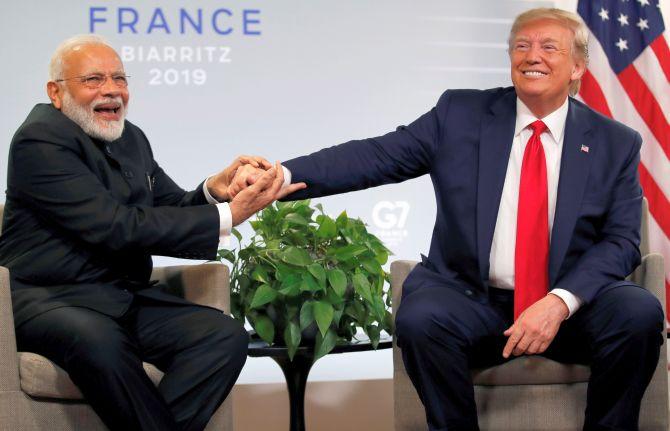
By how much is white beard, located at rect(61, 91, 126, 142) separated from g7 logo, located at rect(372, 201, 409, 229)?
6.21 feet

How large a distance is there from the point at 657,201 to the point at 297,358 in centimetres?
204

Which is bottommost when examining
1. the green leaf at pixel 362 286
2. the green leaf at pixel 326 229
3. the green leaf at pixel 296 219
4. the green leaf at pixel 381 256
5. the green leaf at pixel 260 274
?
the green leaf at pixel 362 286

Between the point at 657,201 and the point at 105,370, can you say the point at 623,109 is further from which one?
the point at 105,370

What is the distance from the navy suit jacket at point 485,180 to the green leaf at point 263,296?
31 centimetres

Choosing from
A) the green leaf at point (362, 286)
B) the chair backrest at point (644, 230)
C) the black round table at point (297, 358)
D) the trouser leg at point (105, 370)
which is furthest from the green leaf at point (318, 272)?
the chair backrest at point (644, 230)

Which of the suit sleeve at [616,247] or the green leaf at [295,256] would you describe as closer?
the suit sleeve at [616,247]

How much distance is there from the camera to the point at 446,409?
8.05ft

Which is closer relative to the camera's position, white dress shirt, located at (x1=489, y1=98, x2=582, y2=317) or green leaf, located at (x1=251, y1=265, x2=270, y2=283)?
white dress shirt, located at (x1=489, y1=98, x2=582, y2=317)

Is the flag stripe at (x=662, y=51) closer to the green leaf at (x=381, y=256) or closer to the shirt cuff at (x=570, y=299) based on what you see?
the green leaf at (x=381, y=256)

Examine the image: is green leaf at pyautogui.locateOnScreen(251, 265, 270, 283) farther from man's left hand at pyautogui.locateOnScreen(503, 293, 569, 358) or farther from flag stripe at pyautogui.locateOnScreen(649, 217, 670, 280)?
flag stripe at pyautogui.locateOnScreen(649, 217, 670, 280)

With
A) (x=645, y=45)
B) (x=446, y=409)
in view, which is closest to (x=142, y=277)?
(x=446, y=409)

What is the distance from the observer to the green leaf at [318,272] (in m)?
2.90

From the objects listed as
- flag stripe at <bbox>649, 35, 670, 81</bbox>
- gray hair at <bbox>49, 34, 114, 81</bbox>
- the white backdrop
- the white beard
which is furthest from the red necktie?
flag stripe at <bbox>649, 35, 670, 81</bbox>

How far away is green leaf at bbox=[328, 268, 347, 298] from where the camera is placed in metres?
2.91
